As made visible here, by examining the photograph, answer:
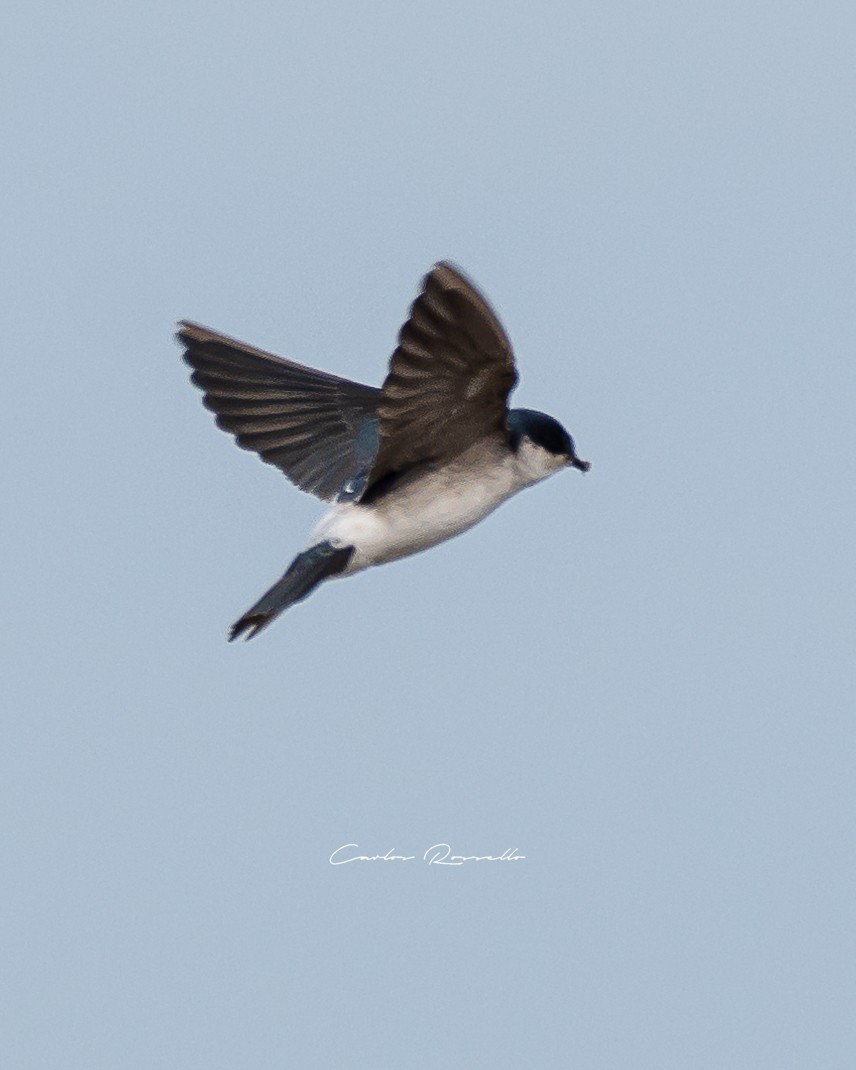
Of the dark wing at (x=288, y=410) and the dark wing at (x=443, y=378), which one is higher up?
the dark wing at (x=288, y=410)

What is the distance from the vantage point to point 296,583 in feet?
17.4

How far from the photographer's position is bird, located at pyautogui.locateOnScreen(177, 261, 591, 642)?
482cm

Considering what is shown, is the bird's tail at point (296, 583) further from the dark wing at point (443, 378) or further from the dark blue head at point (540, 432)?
the dark blue head at point (540, 432)

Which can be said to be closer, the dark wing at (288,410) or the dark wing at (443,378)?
the dark wing at (443,378)

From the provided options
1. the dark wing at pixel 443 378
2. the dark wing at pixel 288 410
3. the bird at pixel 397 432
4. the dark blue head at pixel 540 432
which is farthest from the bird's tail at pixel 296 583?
the dark wing at pixel 288 410

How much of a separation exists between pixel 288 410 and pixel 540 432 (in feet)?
3.36

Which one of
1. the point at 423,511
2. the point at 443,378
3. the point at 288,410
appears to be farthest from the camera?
the point at 288,410

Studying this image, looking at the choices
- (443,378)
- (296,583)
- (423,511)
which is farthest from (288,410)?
(443,378)

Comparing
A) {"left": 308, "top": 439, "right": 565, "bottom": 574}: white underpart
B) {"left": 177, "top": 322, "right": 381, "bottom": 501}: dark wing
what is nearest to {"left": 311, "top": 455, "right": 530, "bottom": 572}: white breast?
{"left": 308, "top": 439, "right": 565, "bottom": 574}: white underpart

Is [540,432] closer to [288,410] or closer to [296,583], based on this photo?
[296,583]

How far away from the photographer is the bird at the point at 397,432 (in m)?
4.82

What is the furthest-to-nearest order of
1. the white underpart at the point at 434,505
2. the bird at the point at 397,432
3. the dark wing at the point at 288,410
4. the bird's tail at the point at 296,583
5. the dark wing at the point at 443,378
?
1. the dark wing at the point at 288,410
2. the white underpart at the point at 434,505
3. the bird's tail at the point at 296,583
4. the bird at the point at 397,432
5. the dark wing at the point at 443,378

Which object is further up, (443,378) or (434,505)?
(443,378)

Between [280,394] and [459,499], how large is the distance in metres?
0.98
